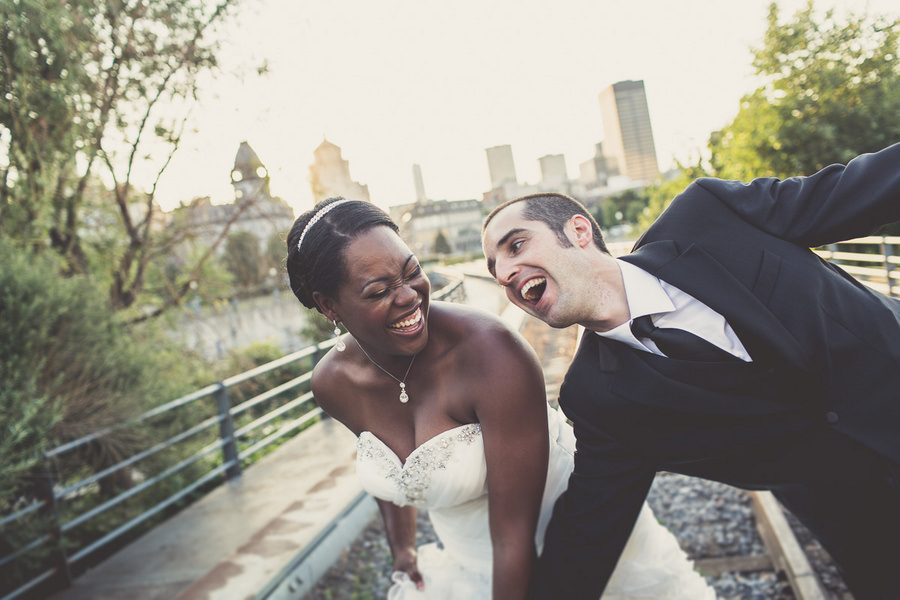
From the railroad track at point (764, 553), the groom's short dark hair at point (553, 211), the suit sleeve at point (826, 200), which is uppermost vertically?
the groom's short dark hair at point (553, 211)

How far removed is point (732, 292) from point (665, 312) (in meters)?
0.22

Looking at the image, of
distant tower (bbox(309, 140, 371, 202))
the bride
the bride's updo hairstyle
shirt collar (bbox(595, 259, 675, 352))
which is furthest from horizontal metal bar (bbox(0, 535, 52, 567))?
distant tower (bbox(309, 140, 371, 202))

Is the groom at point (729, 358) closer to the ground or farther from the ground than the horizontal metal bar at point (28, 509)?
farther from the ground

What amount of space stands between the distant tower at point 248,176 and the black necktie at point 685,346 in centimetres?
717

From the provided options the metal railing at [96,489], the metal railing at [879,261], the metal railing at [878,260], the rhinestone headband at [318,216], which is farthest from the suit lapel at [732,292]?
the metal railing at [879,261]

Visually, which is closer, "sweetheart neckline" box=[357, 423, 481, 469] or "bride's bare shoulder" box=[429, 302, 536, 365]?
"bride's bare shoulder" box=[429, 302, 536, 365]

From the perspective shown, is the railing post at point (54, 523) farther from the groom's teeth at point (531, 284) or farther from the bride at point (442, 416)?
the groom's teeth at point (531, 284)

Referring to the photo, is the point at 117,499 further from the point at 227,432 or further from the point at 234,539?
the point at 227,432

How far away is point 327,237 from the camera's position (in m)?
2.08

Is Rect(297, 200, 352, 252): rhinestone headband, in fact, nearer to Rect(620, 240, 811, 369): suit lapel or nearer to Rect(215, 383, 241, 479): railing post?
Rect(620, 240, 811, 369): suit lapel

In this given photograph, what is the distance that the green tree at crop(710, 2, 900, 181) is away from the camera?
35.3 ft

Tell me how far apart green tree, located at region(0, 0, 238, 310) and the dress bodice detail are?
4609mm

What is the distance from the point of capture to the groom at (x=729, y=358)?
171cm

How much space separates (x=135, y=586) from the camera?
4242mm
